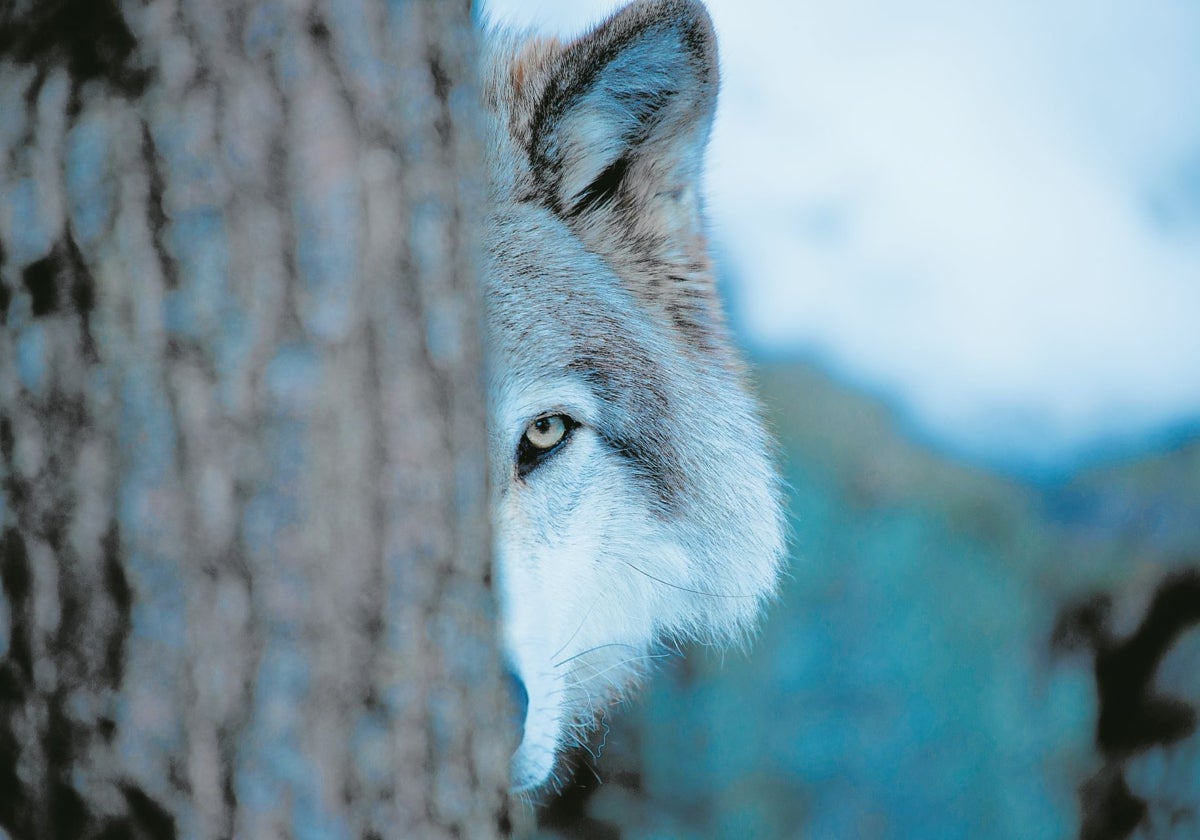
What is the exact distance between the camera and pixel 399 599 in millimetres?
663

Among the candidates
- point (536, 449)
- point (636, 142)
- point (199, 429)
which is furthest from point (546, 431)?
point (199, 429)

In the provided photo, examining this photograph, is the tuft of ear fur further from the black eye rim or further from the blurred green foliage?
the blurred green foliage

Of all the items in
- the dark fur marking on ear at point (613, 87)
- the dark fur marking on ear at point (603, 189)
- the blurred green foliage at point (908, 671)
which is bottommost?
the blurred green foliage at point (908, 671)

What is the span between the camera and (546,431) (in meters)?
1.36

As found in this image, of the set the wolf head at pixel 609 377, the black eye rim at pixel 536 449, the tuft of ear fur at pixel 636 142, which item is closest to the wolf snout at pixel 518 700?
the wolf head at pixel 609 377

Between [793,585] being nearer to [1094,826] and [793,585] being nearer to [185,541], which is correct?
[1094,826]

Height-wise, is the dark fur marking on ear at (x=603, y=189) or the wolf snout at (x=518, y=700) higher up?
the dark fur marking on ear at (x=603, y=189)

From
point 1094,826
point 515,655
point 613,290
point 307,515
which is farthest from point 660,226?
point 1094,826

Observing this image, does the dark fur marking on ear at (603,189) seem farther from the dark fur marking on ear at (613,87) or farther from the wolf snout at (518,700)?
the wolf snout at (518,700)

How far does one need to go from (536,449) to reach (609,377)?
18 centimetres

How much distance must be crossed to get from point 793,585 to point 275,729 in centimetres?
154

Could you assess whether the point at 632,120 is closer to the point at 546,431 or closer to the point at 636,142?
the point at 636,142

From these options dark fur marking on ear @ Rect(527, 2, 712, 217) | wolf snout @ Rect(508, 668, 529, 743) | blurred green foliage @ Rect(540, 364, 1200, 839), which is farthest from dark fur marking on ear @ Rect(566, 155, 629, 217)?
wolf snout @ Rect(508, 668, 529, 743)

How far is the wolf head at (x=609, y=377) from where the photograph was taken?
4.25ft
